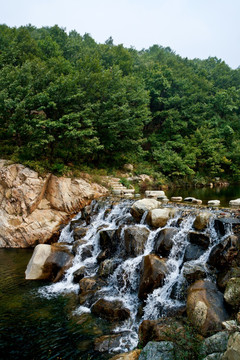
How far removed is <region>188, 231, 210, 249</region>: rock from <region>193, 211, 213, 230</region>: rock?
1.94 ft

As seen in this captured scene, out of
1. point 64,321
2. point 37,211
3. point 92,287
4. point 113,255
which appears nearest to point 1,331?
point 64,321

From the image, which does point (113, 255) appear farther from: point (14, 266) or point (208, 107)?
point (208, 107)

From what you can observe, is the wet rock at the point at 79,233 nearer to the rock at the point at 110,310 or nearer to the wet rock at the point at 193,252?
the rock at the point at 110,310

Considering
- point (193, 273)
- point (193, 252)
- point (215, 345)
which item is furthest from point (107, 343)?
point (193, 252)

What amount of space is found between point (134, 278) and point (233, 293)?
11.1ft

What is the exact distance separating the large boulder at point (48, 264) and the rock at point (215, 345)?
672cm

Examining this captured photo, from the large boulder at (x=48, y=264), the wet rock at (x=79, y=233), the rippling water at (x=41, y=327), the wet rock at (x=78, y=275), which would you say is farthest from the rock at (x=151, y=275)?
the wet rock at (x=79, y=233)

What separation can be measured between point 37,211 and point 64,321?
8.31 m

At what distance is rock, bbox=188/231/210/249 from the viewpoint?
7607 millimetres

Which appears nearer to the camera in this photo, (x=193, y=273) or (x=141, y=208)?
(x=193, y=273)

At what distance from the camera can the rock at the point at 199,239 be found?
761 cm

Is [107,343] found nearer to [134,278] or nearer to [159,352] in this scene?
[159,352]

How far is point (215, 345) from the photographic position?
365cm

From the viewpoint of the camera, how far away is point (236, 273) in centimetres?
605
